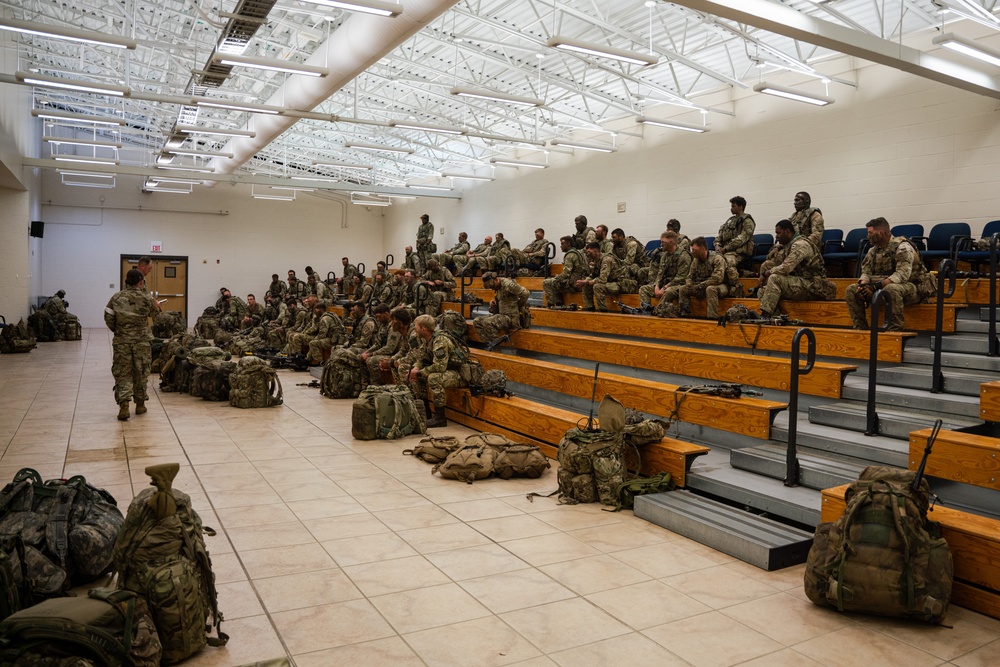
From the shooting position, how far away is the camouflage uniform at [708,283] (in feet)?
26.5

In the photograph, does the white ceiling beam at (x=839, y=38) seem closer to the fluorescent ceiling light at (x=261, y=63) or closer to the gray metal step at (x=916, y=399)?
the gray metal step at (x=916, y=399)

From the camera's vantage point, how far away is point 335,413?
8211 mm

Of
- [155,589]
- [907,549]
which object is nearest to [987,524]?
[907,549]

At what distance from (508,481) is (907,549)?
2.90 meters

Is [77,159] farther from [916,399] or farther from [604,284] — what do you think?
[916,399]

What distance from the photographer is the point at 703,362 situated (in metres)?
6.45

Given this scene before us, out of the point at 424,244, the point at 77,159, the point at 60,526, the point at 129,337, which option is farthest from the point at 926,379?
the point at 77,159

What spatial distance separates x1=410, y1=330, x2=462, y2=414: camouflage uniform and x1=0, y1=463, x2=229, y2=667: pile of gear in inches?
154

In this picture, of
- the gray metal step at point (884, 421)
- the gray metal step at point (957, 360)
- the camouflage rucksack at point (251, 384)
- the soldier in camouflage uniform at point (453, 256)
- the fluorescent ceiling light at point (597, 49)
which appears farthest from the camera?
the soldier in camouflage uniform at point (453, 256)

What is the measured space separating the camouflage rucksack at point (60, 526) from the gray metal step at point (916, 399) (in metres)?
4.87

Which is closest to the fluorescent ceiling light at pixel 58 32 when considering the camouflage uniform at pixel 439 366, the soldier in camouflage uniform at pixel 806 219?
the camouflage uniform at pixel 439 366

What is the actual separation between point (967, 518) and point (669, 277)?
19.6 feet

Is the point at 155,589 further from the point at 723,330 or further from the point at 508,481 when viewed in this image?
the point at 723,330

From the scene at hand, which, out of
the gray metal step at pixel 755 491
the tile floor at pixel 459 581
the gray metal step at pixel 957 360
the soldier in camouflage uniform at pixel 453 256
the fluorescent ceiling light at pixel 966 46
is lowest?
the tile floor at pixel 459 581
